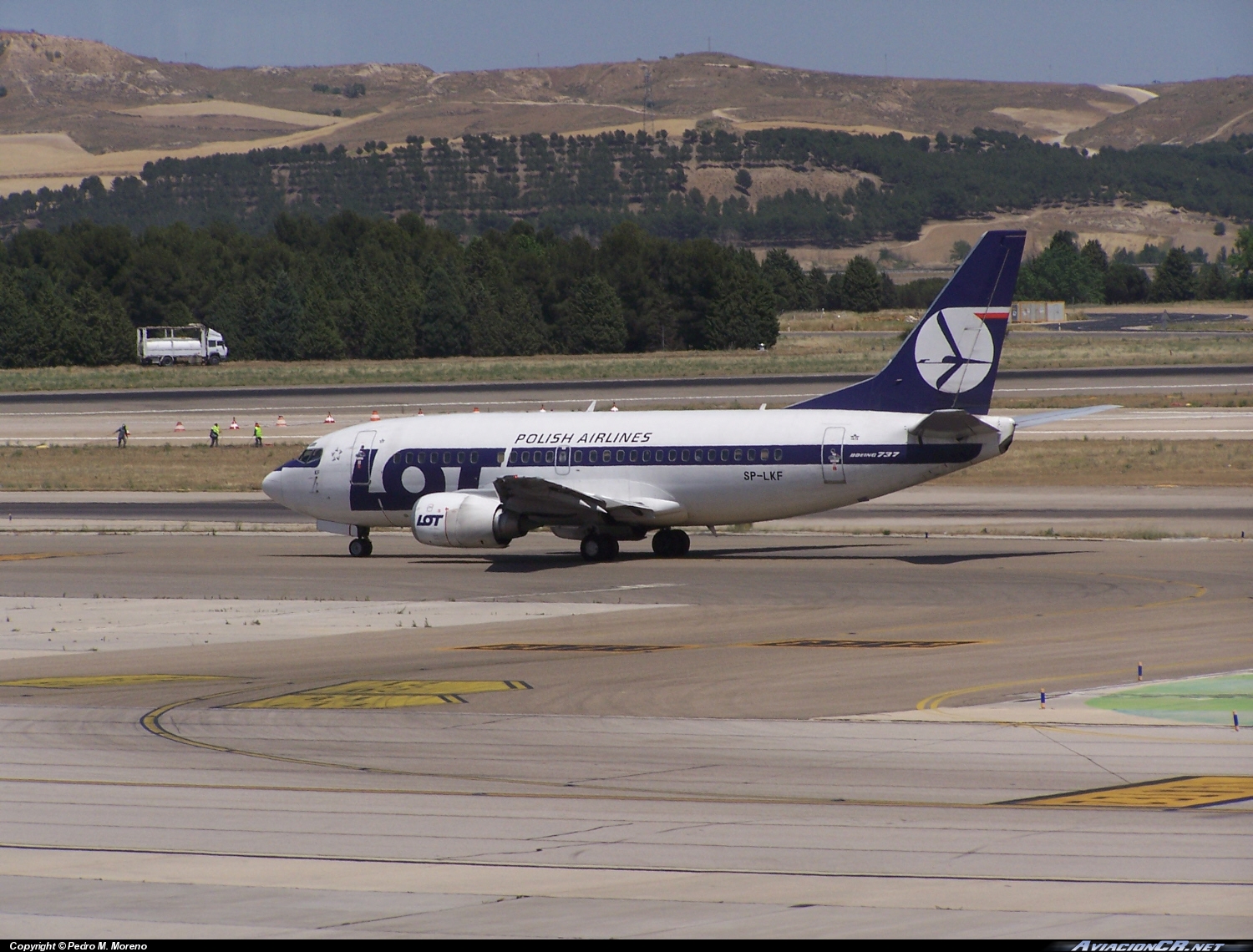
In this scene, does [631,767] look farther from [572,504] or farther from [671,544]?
[671,544]

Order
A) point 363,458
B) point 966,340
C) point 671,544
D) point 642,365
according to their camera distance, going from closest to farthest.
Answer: point 966,340, point 671,544, point 363,458, point 642,365

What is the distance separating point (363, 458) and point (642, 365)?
251ft

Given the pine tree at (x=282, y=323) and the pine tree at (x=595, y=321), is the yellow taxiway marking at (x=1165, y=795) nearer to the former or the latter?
the pine tree at (x=595, y=321)

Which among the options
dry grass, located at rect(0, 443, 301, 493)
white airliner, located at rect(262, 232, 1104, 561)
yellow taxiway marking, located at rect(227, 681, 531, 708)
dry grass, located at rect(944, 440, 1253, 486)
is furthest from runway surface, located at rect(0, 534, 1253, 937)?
dry grass, located at rect(0, 443, 301, 493)

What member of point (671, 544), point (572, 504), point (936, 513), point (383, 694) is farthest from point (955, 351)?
point (383, 694)

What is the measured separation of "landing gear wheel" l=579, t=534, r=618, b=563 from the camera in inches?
1519

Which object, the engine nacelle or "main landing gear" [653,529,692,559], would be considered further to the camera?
"main landing gear" [653,529,692,559]

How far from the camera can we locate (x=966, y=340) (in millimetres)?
35656

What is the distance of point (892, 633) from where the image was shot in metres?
25.6

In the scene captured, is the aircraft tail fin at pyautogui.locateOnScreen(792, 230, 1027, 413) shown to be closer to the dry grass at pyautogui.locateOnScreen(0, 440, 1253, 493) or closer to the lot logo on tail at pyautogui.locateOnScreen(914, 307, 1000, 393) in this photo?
the lot logo on tail at pyautogui.locateOnScreen(914, 307, 1000, 393)

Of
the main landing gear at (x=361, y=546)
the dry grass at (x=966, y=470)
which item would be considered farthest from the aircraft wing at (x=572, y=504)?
the dry grass at (x=966, y=470)

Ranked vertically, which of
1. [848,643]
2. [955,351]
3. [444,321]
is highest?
[955,351]

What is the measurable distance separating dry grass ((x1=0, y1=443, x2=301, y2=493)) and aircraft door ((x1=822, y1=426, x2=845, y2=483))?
32.7 metres

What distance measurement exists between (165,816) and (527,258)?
13184 centimetres
